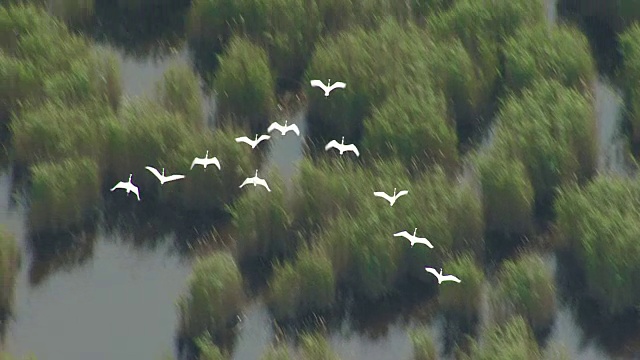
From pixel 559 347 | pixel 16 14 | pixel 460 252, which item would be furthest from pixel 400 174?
pixel 16 14

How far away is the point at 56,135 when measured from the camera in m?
17.2

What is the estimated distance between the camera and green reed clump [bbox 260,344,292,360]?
51.6 ft

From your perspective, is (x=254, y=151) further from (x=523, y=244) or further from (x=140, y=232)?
(x=523, y=244)

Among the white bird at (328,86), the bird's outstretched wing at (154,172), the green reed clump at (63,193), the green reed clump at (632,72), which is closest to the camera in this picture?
the green reed clump at (63,193)

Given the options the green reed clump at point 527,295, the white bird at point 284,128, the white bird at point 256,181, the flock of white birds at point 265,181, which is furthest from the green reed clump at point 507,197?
the white bird at point 256,181

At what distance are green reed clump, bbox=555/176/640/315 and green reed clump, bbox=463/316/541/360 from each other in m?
0.83

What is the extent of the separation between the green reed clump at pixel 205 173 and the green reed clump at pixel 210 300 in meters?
0.93

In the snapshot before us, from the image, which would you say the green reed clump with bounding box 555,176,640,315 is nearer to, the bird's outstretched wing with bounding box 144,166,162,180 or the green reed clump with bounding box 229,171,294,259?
the green reed clump with bounding box 229,171,294,259

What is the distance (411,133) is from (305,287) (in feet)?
6.42

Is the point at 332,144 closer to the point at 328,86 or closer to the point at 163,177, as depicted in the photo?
the point at 328,86

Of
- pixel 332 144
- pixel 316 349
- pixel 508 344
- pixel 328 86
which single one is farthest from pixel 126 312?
pixel 508 344

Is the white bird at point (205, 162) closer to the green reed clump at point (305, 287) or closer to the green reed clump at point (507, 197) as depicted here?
the green reed clump at point (305, 287)

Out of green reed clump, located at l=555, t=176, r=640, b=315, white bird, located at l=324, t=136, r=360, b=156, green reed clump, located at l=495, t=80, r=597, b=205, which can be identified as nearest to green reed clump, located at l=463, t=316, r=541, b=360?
green reed clump, located at l=555, t=176, r=640, b=315

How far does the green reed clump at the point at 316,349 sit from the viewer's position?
15836 mm
